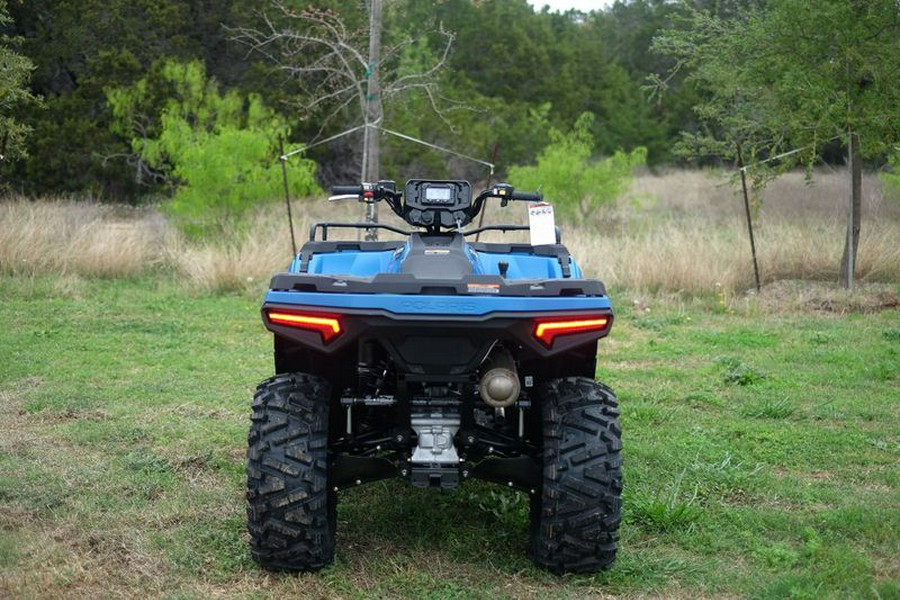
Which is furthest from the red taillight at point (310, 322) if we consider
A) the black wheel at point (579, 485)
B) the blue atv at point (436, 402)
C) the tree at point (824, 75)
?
the tree at point (824, 75)

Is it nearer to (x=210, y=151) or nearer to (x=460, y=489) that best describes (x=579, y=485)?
(x=460, y=489)

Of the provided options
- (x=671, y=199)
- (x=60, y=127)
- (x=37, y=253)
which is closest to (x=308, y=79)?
(x=60, y=127)

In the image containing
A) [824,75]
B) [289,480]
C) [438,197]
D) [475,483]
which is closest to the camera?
[289,480]

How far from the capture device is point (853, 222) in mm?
12031

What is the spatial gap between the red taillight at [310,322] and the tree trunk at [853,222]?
30.2 feet

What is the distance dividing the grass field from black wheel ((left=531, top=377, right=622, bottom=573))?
0.14 metres

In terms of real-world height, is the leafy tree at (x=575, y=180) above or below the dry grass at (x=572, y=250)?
above

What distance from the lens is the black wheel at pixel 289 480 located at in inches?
158

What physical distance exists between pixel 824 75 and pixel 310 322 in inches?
366

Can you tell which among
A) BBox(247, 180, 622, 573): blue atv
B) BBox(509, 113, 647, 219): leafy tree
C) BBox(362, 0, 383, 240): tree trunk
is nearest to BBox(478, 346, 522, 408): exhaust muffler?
BBox(247, 180, 622, 573): blue atv

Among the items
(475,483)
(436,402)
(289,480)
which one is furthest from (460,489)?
(289,480)

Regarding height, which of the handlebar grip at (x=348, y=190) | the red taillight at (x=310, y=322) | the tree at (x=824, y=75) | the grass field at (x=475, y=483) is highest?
the tree at (x=824, y=75)

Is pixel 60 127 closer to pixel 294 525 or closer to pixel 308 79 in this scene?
pixel 308 79

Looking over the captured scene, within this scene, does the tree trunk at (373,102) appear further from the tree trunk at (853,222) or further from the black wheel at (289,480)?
the black wheel at (289,480)
